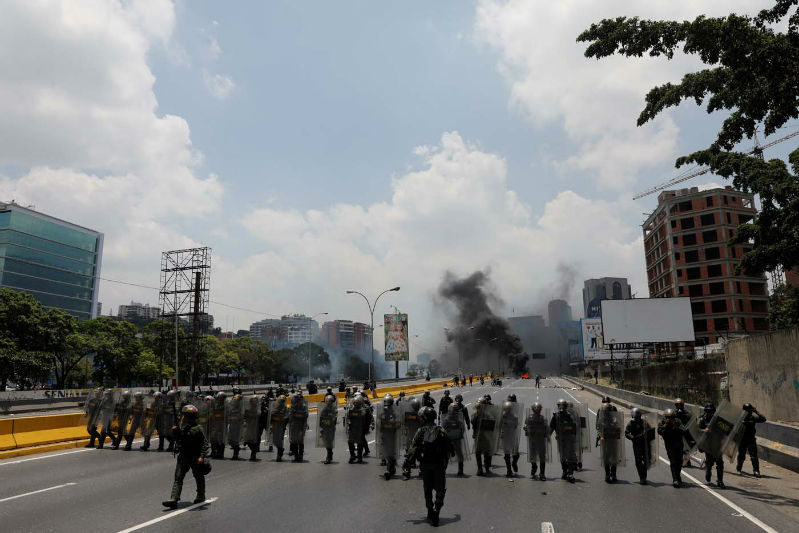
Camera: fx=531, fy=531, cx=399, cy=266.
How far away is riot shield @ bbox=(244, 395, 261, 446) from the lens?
14.1 m

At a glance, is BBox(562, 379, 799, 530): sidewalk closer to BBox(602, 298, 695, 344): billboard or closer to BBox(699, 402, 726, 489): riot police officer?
BBox(699, 402, 726, 489): riot police officer

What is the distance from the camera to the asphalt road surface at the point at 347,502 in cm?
752

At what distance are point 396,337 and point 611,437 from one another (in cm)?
6068

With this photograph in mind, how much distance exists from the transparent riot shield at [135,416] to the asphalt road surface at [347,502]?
281cm

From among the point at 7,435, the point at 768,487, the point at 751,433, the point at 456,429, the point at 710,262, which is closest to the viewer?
the point at 768,487

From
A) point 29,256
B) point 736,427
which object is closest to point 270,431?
point 736,427

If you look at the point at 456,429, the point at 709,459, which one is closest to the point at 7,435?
the point at 456,429

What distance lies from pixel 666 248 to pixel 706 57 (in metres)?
95.1

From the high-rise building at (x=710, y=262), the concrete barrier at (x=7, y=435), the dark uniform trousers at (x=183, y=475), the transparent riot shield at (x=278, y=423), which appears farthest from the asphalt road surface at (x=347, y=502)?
the high-rise building at (x=710, y=262)

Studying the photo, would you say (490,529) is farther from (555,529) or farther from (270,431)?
(270,431)

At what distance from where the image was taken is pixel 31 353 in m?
44.9

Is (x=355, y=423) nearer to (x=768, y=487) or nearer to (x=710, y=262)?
(x=768, y=487)

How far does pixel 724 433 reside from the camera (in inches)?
447

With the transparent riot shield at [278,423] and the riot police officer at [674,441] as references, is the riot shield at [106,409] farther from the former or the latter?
the riot police officer at [674,441]
